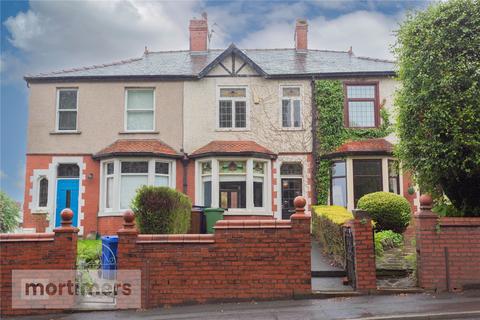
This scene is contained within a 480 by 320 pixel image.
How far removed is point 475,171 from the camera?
401 inches

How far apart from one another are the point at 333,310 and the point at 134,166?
13.4 m

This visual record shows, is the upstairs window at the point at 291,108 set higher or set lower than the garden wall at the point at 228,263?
higher

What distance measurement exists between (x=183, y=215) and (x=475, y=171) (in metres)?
6.55

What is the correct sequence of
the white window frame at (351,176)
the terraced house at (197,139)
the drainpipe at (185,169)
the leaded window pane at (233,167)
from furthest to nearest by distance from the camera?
the drainpipe at (185,169), the leaded window pane at (233,167), the terraced house at (197,139), the white window frame at (351,176)

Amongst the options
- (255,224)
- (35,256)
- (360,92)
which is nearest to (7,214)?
(35,256)

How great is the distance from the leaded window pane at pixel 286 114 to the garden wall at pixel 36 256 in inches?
507

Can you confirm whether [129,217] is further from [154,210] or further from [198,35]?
[198,35]

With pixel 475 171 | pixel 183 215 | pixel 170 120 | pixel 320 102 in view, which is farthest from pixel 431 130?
pixel 170 120

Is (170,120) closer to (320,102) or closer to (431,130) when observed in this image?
(320,102)

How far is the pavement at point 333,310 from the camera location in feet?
26.5

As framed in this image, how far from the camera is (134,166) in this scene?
20.5 m

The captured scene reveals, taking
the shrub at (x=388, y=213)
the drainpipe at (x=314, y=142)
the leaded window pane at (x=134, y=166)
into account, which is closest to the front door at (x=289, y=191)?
the drainpipe at (x=314, y=142)

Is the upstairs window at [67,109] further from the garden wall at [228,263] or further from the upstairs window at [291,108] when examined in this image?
the garden wall at [228,263]

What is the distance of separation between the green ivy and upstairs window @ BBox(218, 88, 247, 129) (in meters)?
3.20
